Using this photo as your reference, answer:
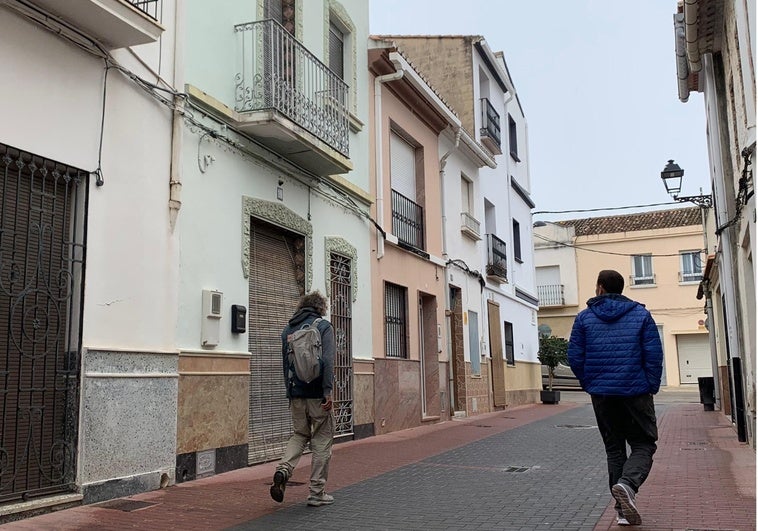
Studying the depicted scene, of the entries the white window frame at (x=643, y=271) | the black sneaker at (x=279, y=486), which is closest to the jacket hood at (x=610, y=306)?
the black sneaker at (x=279, y=486)

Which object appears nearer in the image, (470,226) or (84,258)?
(84,258)

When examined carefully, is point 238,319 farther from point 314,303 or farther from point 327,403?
point 327,403

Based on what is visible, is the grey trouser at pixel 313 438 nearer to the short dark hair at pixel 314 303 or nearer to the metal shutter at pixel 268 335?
the short dark hair at pixel 314 303

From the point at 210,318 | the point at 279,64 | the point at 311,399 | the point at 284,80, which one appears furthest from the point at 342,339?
the point at 311,399

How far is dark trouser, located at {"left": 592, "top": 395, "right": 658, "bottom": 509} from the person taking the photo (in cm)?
518

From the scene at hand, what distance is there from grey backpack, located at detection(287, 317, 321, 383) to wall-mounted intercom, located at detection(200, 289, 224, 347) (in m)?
1.83

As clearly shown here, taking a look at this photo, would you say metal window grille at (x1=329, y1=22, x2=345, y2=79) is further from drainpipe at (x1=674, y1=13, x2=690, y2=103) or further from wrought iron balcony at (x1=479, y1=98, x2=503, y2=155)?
wrought iron balcony at (x1=479, y1=98, x2=503, y2=155)

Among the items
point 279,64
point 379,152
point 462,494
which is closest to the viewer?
point 462,494

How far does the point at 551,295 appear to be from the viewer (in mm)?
36219

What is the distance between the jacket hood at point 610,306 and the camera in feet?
17.6

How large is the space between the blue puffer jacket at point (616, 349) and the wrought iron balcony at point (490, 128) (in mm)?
13529

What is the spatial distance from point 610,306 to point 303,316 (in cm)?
257

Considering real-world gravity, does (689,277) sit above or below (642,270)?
below

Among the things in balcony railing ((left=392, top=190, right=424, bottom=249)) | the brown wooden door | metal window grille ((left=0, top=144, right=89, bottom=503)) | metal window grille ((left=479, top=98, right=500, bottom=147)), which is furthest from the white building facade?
metal window grille ((left=479, top=98, right=500, bottom=147))
